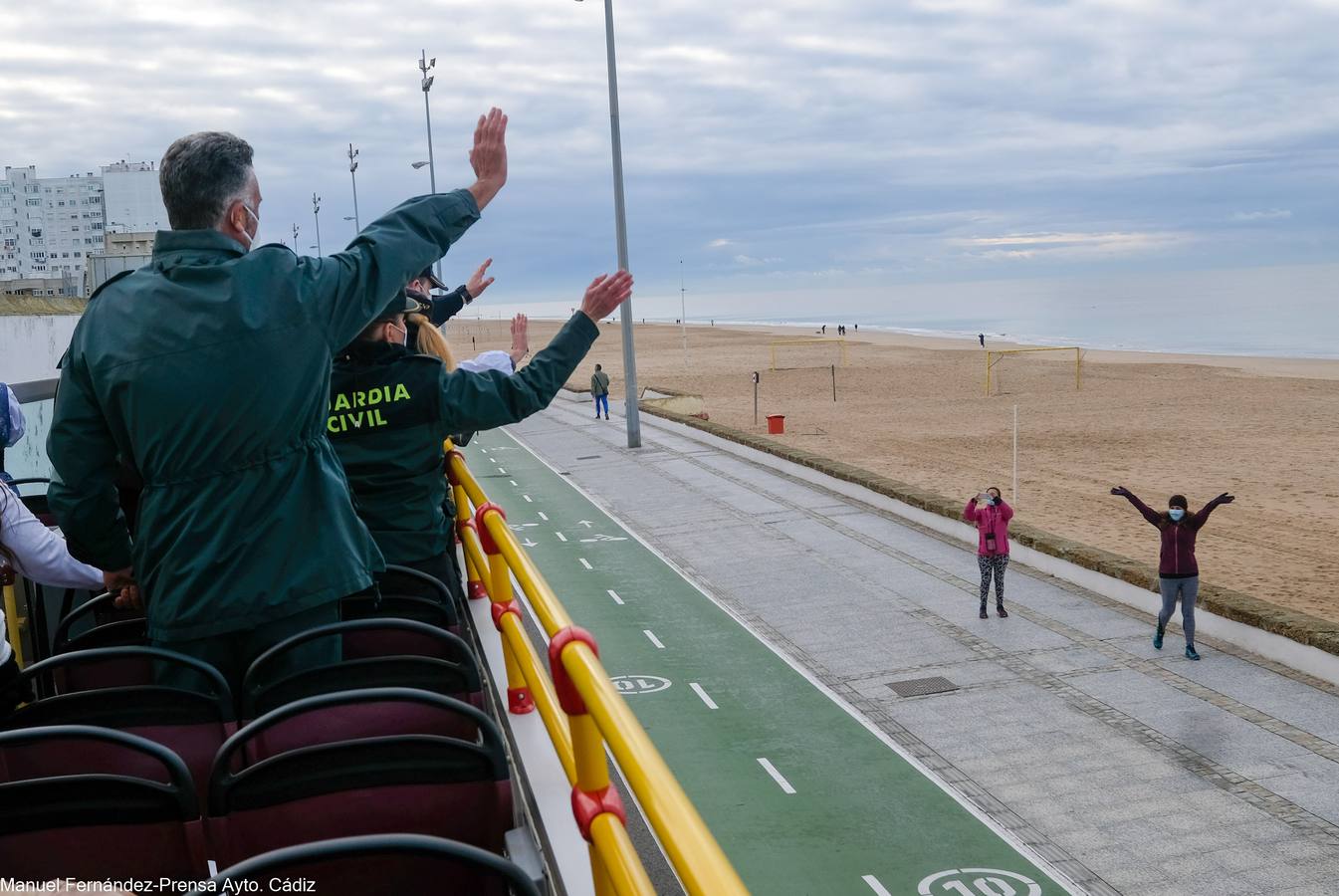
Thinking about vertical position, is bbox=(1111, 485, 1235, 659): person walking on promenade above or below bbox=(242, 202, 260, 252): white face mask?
below

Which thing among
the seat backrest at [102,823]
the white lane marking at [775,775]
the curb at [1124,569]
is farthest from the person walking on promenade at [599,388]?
the seat backrest at [102,823]

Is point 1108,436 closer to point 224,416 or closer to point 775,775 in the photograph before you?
point 775,775

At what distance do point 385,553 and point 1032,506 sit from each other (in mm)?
20428

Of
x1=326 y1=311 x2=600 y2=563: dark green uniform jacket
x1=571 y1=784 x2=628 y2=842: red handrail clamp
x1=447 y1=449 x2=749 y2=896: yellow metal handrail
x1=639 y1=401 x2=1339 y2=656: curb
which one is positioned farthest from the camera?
x1=639 y1=401 x2=1339 y2=656: curb

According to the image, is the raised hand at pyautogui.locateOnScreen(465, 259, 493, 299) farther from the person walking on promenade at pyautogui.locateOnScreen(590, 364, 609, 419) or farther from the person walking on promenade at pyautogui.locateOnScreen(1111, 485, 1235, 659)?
the person walking on promenade at pyautogui.locateOnScreen(590, 364, 609, 419)

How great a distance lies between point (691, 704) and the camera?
12.9 m

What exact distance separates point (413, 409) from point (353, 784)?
2214 millimetres

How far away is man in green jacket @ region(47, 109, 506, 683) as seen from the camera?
3133 millimetres

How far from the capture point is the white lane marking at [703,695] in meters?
12.8

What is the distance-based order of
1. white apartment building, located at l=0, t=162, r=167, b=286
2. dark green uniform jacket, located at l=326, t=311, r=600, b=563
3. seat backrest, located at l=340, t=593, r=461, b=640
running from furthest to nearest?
1. white apartment building, located at l=0, t=162, r=167, b=286
2. dark green uniform jacket, located at l=326, t=311, r=600, b=563
3. seat backrest, located at l=340, t=593, r=461, b=640

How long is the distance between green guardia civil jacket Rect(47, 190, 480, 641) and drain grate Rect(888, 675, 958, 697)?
10.4 m

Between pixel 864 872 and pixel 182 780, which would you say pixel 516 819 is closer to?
pixel 182 780

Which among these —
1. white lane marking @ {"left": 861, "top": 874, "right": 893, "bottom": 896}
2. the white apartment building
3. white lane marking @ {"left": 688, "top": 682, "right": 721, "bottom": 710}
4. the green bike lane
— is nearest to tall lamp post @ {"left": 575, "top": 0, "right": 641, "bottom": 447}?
the green bike lane

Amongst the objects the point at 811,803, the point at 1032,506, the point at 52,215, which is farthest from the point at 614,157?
the point at 52,215
